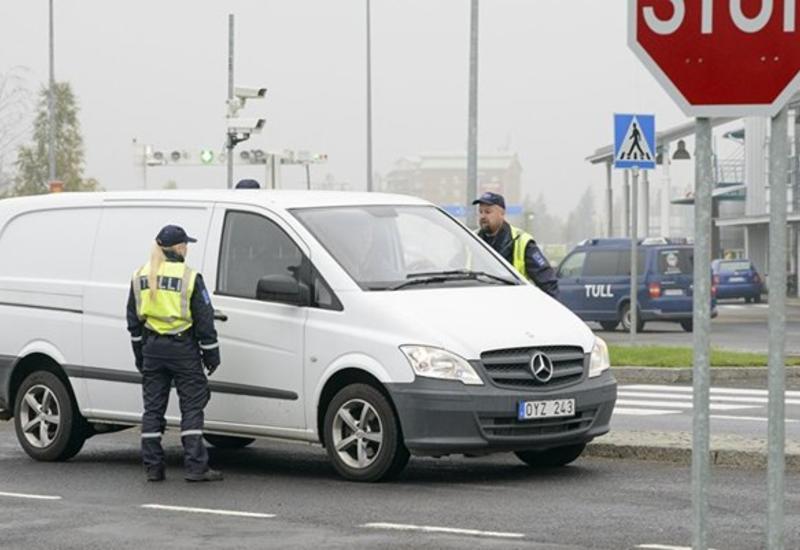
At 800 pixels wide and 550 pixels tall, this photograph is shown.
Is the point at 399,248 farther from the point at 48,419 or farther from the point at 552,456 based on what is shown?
the point at 48,419

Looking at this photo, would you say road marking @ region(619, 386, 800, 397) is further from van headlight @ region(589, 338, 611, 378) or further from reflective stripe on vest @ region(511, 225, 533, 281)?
van headlight @ region(589, 338, 611, 378)

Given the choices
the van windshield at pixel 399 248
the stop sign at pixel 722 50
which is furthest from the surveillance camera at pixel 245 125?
the stop sign at pixel 722 50

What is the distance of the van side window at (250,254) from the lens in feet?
40.2

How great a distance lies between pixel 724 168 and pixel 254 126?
217 feet

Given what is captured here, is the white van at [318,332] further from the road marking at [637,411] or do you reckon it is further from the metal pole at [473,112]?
the metal pole at [473,112]

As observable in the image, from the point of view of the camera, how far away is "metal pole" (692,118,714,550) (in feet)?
15.5

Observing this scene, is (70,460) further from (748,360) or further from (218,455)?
(748,360)

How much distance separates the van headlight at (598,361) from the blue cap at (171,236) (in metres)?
2.60

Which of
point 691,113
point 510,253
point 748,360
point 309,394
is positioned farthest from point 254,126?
point 691,113

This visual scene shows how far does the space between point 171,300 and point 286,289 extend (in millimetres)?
710

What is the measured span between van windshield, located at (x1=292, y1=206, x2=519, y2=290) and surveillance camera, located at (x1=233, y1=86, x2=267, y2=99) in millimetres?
14852

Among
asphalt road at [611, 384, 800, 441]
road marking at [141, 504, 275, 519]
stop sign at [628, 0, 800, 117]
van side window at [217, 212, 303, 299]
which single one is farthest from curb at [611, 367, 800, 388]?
stop sign at [628, 0, 800, 117]

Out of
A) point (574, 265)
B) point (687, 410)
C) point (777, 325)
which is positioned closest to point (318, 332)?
point (687, 410)

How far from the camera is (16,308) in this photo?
1362 cm
